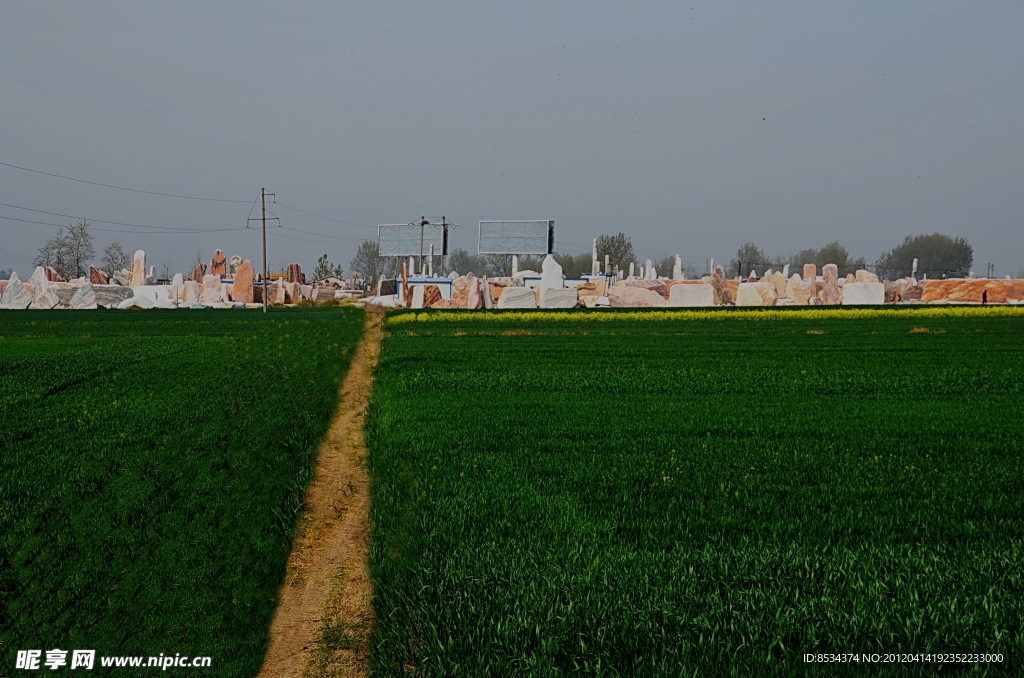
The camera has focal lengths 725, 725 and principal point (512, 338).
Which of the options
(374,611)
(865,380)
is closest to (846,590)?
(374,611)

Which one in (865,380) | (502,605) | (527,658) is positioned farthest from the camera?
(865,380)

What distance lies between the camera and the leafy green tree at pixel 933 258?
116250 mm

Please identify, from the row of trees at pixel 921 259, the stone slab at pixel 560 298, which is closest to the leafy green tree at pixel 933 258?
the row of trees at pixel 921 259

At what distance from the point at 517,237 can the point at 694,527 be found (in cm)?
8150

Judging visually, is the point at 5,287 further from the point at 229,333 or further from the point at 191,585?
the point at 191,585

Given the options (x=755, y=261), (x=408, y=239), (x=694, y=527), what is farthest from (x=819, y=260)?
(x=694, y=527)

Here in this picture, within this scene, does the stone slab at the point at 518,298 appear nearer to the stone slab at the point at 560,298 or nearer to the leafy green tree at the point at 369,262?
the stone slab at the point at 560,298

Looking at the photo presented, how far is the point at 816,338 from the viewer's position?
22.3m

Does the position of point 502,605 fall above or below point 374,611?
above

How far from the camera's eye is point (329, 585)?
184 inches

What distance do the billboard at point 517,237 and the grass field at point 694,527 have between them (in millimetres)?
72956

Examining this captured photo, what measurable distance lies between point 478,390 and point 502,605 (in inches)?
318

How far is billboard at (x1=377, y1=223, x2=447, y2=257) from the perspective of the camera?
89500 millimetres

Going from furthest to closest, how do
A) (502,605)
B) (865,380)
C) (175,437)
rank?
1. (865,380)
2. (175,437)
3. (502,605)
